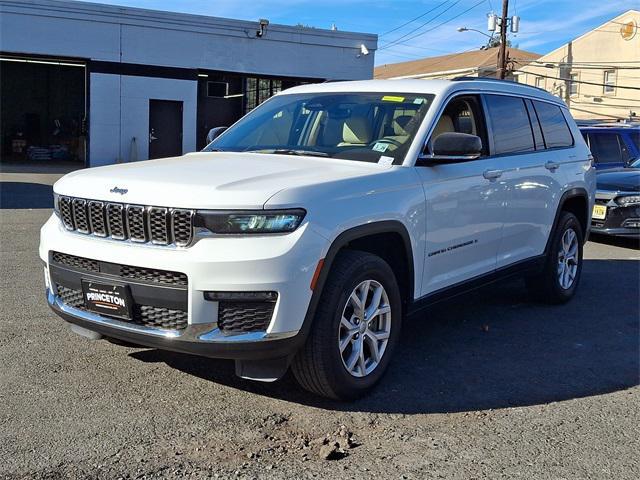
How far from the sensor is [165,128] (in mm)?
23812

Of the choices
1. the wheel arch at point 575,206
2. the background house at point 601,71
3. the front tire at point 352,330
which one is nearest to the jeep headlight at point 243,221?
the front tire at point 352,330

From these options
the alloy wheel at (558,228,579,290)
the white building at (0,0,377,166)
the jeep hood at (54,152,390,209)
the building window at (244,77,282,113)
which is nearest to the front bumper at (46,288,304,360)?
the jeep hood at (54,152,390,209)

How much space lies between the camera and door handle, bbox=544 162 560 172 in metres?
6.22

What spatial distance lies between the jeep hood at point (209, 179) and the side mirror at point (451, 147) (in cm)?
43

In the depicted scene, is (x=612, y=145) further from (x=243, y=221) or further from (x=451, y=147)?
(x=243, y=221)

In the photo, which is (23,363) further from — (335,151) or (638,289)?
(638,289)

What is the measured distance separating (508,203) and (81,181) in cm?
326

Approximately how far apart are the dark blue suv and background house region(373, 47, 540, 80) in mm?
30541

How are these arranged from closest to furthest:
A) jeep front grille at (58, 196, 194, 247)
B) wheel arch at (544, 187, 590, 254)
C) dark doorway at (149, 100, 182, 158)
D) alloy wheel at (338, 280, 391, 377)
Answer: jeep front grille at (58, 196, 194, 247), alloy wheel at (338, 280, 391, 377), wheel arch at (544, 187, 590, 254), dark doorway at (149, 100, 182, 158)

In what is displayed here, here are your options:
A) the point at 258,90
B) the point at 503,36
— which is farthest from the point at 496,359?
the point at 503,36

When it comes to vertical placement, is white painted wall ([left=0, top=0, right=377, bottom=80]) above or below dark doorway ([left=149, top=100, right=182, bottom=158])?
above

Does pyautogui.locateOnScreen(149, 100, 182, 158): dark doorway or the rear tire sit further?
pyautogui.locateOnScreen(149, 100, 182, 158): dark doorway

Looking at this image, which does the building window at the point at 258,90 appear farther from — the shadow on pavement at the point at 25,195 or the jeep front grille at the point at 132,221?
the jeep front grille at the point at 132,221

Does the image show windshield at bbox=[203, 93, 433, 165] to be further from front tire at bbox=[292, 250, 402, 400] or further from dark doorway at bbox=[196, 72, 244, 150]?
dark doorway at bbox=[196, 72, 244, 150]
